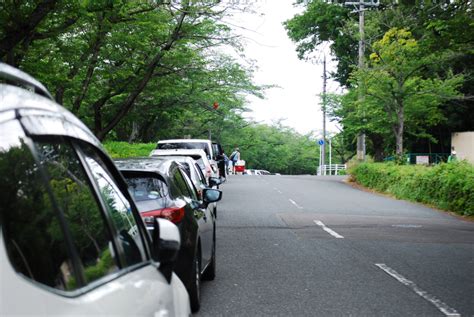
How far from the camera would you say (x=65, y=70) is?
54.3ft

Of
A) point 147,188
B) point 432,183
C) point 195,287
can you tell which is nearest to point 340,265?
point 195,287

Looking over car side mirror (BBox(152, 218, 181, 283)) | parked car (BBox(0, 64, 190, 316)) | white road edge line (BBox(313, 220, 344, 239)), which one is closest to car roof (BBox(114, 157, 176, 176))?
car side mirror (BBox(152, 218, 181, 283))

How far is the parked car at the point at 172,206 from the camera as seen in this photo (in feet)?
20.1

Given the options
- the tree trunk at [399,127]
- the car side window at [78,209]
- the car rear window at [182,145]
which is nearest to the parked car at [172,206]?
the car side window at [78,209]

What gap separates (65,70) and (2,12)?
5.37 m

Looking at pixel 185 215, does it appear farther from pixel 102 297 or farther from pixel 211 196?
pixel 102 297

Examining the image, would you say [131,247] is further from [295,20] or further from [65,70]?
[295,20]

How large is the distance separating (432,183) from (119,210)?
20.9 metres

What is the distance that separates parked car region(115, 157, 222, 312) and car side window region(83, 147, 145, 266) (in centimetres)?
286

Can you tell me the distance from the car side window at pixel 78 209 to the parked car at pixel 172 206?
11.9 ft

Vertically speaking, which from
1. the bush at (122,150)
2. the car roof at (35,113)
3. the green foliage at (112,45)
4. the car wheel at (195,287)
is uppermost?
the green foliage at (112,45)

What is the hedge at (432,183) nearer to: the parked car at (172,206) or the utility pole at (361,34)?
the utility pole at (361,34)

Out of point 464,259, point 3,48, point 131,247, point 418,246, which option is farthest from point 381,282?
point 3,48

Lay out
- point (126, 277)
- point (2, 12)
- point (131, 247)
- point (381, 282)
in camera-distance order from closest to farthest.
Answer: point (126, 277), point (131, 247), point (381, 282), point (2, 12)
